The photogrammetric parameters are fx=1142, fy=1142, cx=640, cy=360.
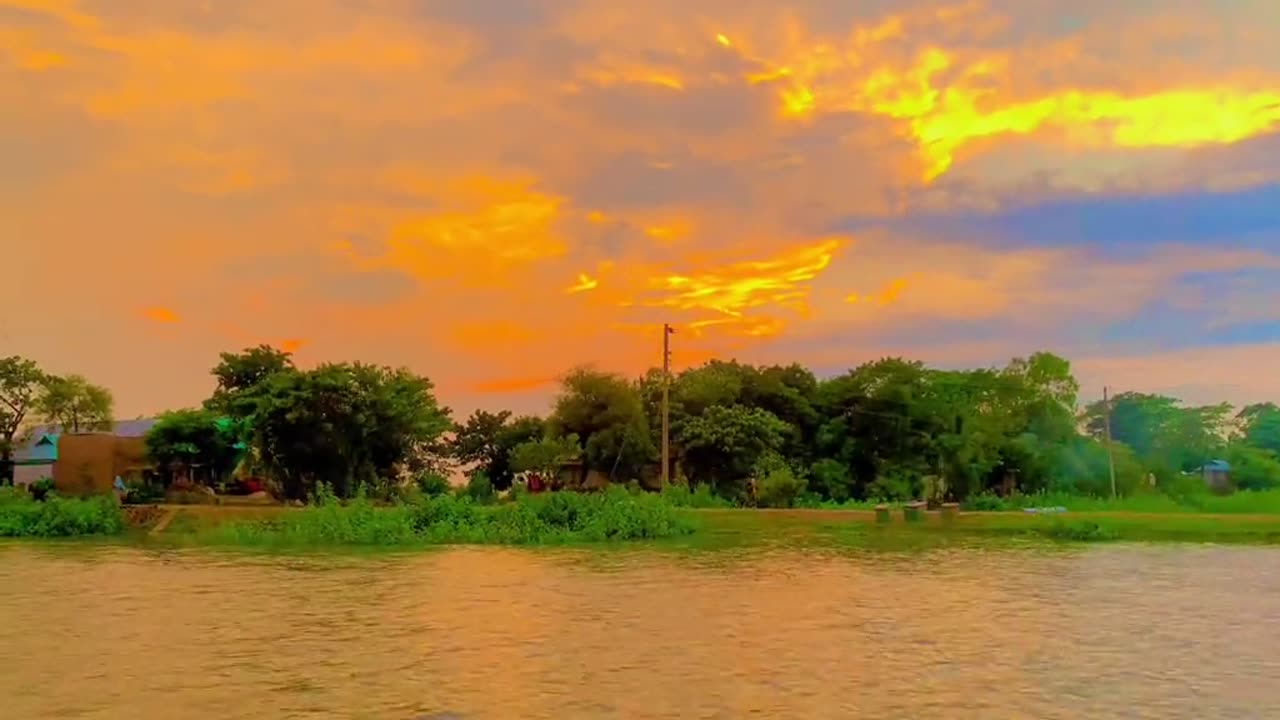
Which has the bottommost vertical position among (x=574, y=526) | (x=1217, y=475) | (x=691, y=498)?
(x=574, y=526)

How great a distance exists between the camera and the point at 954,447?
140 ft

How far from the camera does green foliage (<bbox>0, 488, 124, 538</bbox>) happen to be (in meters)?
32.3

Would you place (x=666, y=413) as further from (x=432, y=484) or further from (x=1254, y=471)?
(x=1254, y=471)

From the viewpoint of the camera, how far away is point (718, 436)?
4253 cm

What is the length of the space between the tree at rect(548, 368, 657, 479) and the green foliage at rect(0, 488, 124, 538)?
1801 cm

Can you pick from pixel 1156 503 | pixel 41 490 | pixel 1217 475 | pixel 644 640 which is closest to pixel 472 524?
pixel 644 640

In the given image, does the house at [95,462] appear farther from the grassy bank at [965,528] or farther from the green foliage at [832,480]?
the green foliage at [832,480]

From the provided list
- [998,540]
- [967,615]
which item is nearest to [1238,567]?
[998,540]

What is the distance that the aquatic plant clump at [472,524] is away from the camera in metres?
29.0

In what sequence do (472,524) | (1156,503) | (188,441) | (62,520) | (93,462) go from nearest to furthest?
(472,524)
(62,520)
(1156,503)
(188,441)
(93,462)

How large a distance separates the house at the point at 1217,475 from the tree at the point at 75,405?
54.7 metres

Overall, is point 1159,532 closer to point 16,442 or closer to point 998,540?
point 998,540

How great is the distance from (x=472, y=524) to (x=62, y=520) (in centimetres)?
1213

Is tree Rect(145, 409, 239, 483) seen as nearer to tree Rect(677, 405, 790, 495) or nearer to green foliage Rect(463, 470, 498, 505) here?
green foliage Rect(463, 470, 498, 505)
